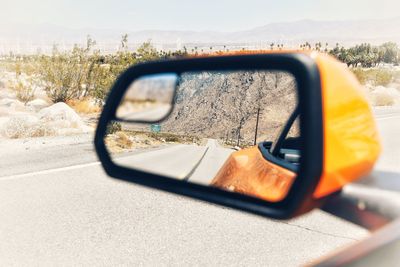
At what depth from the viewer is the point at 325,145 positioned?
0.88m

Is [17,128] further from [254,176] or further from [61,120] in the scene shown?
[254,176]

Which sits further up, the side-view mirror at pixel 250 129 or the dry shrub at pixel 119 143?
the side-view mirror at pixel 250 129

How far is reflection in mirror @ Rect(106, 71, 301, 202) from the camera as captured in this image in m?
1.58

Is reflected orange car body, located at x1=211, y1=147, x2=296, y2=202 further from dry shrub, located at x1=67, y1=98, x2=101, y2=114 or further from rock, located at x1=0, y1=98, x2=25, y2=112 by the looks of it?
rock, located at x1=0, y1=98, x2=25, y2=112

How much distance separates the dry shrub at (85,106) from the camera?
1767 centimetres

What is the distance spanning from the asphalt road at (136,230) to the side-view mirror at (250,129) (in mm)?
1191

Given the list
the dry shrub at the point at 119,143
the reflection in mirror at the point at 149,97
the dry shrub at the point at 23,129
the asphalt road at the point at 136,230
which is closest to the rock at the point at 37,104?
the dry shrub at the point at 23,129

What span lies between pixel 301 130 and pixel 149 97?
99 cm

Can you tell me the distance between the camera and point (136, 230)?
171 inches

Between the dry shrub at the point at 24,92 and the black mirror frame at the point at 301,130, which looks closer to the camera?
the black mirror frame at the point at 301,130

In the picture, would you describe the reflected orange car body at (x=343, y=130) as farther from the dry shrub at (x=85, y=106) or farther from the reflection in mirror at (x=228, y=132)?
the dry shrub at (x=85, y=106)

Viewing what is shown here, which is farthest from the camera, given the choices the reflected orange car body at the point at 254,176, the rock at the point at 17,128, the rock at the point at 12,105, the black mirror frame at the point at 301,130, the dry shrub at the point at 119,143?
the rock at the point at 12,105

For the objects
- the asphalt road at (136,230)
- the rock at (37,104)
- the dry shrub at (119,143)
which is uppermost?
the dry shrub at (119,143)

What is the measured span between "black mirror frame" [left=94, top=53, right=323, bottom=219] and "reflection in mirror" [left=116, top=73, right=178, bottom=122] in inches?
1.8
